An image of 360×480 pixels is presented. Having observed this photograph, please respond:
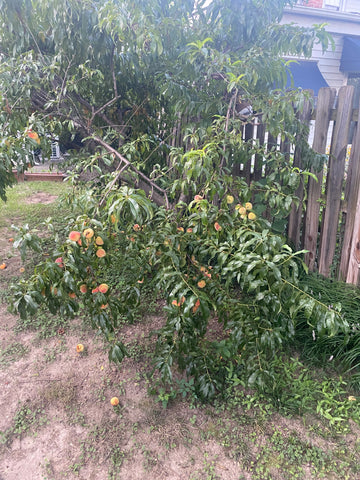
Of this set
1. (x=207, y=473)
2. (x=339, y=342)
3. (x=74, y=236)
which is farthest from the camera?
(x=339, y=342)

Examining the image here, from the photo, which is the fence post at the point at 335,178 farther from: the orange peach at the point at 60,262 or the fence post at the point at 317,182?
the orange peach at the point at 60,262

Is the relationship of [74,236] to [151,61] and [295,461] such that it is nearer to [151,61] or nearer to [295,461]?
[295,461]

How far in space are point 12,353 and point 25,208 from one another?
402cm

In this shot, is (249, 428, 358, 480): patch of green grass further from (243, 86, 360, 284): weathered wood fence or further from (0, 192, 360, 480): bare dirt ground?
(243, 86, 360, 284): weathered wood fence

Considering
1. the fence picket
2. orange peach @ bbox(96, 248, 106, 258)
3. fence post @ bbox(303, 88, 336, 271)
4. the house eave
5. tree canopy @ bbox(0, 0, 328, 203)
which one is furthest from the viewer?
the house eave

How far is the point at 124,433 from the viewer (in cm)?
212

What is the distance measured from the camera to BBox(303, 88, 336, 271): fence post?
2.87m

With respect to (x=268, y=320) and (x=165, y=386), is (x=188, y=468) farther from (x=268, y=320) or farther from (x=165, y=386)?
(x=268, y=320)

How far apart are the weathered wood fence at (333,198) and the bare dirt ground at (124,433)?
4.65 feet

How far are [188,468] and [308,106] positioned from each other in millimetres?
2868

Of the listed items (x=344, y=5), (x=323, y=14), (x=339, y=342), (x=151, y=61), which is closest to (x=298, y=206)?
(x=339, y=342)

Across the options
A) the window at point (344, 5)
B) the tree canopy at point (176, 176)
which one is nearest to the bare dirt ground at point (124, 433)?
the tree canopy at point (176, 176)

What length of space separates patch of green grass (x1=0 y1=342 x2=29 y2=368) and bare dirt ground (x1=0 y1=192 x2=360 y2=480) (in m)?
0.01

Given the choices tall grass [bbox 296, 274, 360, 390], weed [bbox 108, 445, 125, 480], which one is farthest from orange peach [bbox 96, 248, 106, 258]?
tall grass [bbox 296, 274, 360, 390]
